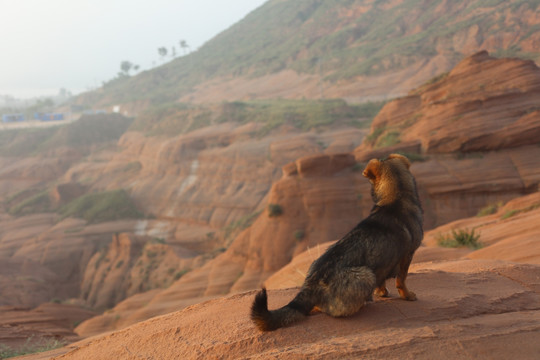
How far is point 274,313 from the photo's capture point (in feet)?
10.5

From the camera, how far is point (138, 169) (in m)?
45.9

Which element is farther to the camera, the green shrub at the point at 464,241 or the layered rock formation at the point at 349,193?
the layered rock formation at the point at 349,193

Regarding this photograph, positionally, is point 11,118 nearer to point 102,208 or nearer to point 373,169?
point 102,208

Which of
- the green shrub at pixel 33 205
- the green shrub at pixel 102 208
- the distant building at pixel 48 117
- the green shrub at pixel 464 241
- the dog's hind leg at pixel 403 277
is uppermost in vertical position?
the distant building at pixel 48 117

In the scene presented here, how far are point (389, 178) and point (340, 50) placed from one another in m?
74.1

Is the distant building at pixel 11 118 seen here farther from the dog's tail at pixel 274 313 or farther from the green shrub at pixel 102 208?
the dog's tail at pixel 274 313

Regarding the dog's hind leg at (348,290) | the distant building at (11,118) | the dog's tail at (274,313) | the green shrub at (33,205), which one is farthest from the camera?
the distant building at (11,118)

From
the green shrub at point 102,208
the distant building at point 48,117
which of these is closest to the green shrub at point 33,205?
the green shrub at point 102,208

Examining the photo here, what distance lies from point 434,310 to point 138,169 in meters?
45.5

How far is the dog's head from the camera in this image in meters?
3.80

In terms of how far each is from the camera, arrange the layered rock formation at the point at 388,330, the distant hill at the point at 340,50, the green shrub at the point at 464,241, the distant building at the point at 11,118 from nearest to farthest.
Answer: the layered rock formation at the point at 388,330 → the green shrub at the point at 464,241 → the distant hill at the point at 340,50 → the distant building at the point at 11,118

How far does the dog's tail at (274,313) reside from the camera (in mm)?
3056

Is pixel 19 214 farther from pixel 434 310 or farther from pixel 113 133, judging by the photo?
pixel 434 310

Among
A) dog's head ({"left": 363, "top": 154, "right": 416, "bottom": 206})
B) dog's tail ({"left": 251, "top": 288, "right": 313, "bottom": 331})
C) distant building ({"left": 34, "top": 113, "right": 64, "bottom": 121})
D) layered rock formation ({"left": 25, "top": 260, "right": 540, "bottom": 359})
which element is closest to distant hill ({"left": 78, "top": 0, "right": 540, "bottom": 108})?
distant building ({"left": 34, "top": 113, "right": 64, "bottom": 121})
